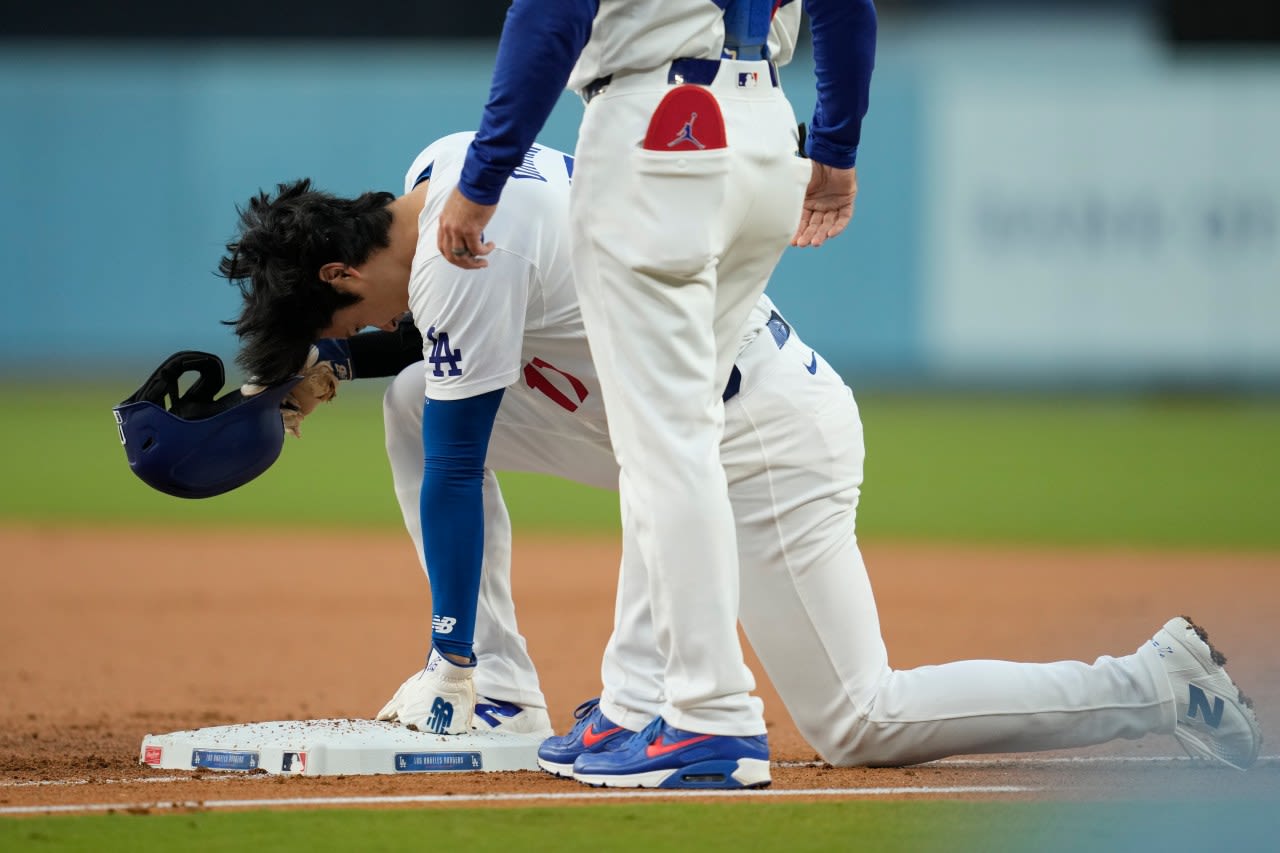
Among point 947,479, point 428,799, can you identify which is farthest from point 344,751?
point 947,479

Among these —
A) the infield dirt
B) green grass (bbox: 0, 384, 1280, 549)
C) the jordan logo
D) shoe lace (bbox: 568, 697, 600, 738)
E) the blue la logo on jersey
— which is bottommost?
green grass (bbox: 0, 384, 1280, 549)

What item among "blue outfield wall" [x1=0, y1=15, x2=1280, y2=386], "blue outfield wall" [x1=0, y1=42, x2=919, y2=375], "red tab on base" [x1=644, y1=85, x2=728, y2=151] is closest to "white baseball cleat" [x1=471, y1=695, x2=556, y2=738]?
"red tab on base" [x1=644, y1=85, x2=728, y2=151]

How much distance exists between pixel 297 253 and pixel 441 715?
1.01 m

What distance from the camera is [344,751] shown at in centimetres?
350

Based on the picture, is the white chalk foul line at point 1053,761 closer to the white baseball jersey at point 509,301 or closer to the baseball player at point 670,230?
the baseball player at point 670,230

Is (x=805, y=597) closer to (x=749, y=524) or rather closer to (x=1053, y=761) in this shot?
(x=749, y=524)

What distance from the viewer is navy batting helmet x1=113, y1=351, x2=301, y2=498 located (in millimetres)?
3785

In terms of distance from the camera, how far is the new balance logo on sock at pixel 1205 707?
11.2 feet

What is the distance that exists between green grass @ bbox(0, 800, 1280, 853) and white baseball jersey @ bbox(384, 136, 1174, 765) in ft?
1.13

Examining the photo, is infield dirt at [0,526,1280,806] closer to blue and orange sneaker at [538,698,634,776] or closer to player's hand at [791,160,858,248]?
blue and orange sneaker at [538,698,634,776]

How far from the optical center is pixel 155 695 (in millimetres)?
5113

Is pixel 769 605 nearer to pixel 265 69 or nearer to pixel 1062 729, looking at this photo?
→ pixel 1062 729

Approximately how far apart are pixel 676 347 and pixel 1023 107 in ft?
44.7

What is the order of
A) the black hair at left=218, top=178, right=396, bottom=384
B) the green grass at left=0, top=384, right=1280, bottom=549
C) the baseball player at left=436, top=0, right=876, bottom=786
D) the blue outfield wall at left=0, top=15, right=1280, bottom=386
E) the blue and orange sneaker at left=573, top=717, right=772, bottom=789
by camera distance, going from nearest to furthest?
the baseball player at left=436, top=0, right=876, bottom=786
the blue and orange sneaker at left=573, top=717, right=772, bottom=789
the black hair at left=218, top=178, right=396, bottom=384
the green grass at left=0, top=384, right=1280, bottom=549
the blue outfield wall at left=0, top=15, right=1280, bottom=386
